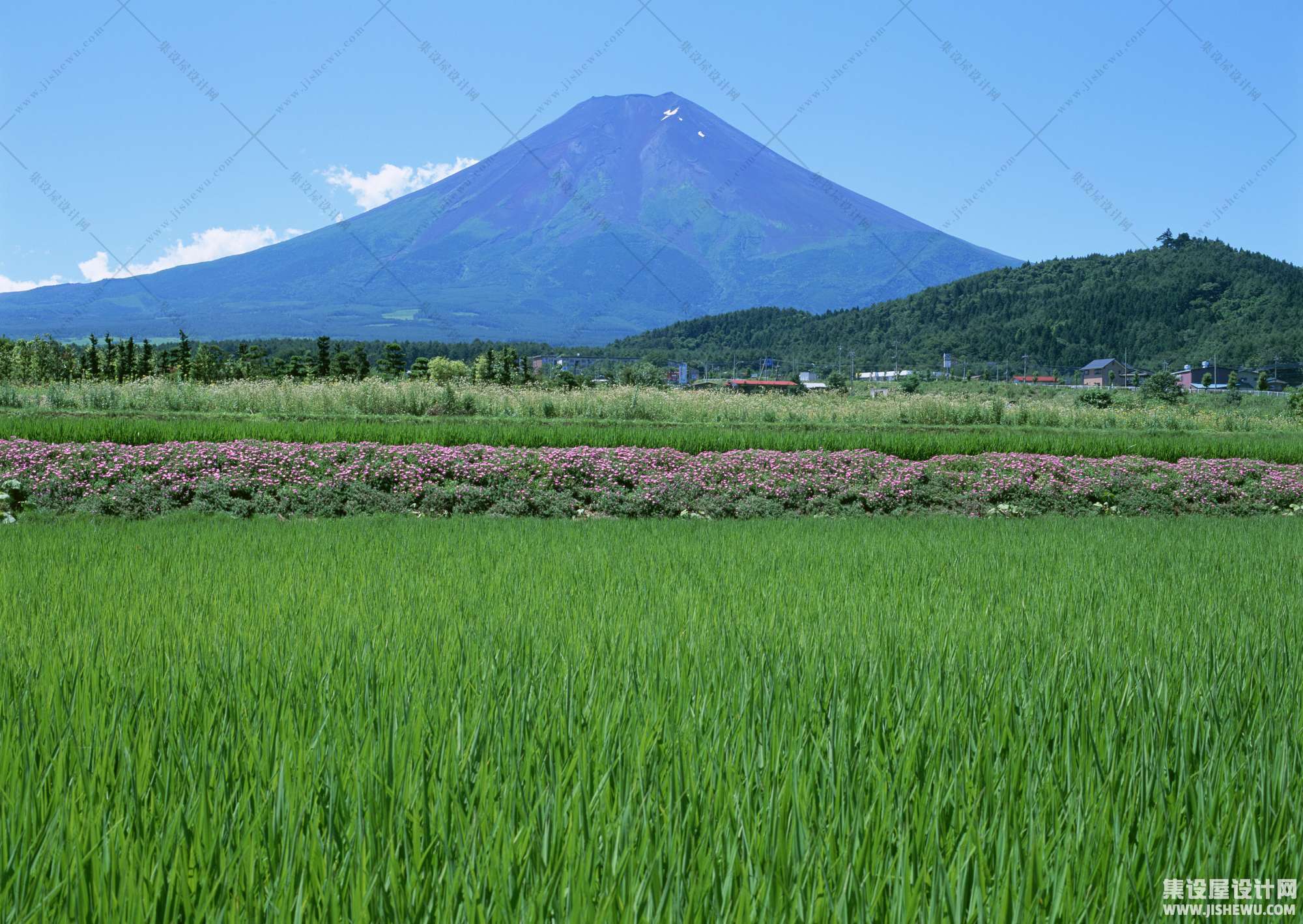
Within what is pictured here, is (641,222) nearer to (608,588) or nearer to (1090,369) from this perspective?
(1090,369)

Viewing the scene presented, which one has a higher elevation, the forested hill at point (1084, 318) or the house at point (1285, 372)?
the forested hill at point (1084, 318)

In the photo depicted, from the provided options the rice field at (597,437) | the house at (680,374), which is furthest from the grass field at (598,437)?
the house at (680,374)

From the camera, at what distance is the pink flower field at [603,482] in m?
10.5

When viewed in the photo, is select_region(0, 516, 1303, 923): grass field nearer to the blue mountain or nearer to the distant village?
the distant village

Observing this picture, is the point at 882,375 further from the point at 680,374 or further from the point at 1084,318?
the point at 680,374

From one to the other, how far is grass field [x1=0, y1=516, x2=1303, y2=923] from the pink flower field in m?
6.22

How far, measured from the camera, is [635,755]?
207 centimetres

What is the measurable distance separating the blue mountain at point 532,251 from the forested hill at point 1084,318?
8058 centimetres

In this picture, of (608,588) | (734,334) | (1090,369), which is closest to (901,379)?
(1090,369)

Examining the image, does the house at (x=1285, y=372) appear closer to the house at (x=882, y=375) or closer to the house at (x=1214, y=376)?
the house at (x=1214, y=376)

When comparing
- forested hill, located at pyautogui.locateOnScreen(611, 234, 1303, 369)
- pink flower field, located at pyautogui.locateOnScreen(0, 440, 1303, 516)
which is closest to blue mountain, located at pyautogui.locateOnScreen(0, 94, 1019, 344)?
forested hill, located at pyautogui.locateOnScreen(611, 234, 1303, 369)

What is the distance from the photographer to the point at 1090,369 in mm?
72688

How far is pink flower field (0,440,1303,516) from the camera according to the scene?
34.4 ft

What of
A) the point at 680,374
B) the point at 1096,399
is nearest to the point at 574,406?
the point at 1096,399
